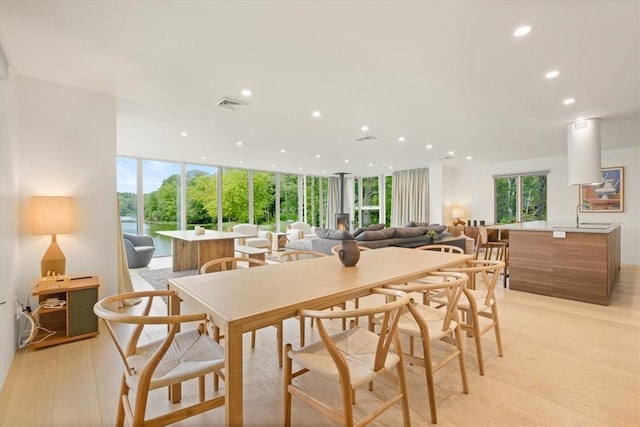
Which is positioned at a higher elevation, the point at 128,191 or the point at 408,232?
the point at 128,191

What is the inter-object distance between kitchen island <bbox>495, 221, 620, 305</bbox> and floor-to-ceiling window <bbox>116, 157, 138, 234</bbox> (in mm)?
7721

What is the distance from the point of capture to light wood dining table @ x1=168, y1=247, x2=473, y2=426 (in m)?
1.18

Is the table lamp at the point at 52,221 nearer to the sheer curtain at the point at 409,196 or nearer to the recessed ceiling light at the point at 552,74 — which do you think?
the recessed ceiling light at the point at 552,74

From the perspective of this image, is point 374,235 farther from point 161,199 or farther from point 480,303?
point 161,199

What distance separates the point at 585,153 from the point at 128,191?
28.8 feet

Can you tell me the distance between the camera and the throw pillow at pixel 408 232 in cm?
572

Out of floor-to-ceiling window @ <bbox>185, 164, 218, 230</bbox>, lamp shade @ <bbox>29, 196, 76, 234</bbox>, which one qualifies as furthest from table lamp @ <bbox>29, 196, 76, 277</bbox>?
floor-to-ceiling window @ <bbox>185, 164, 218, 230</bbox>

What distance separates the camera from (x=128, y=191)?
709cm

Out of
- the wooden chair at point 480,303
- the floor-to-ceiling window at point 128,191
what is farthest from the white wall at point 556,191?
the floor-to-ceiling window at point 128,191

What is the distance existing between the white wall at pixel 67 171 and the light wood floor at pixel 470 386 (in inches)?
25.5

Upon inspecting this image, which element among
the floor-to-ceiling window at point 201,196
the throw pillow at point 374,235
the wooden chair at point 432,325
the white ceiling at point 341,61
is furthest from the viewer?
the floor-to-ceiling window at point 201,196

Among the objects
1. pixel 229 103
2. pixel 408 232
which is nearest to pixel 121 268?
pixel 229 103

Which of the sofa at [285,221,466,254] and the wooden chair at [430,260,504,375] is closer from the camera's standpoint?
the wooden chair at [430,260,504,375]

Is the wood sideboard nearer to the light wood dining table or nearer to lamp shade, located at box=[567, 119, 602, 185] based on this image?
lamp shade, located at box=[567, 119, 602, 185]
